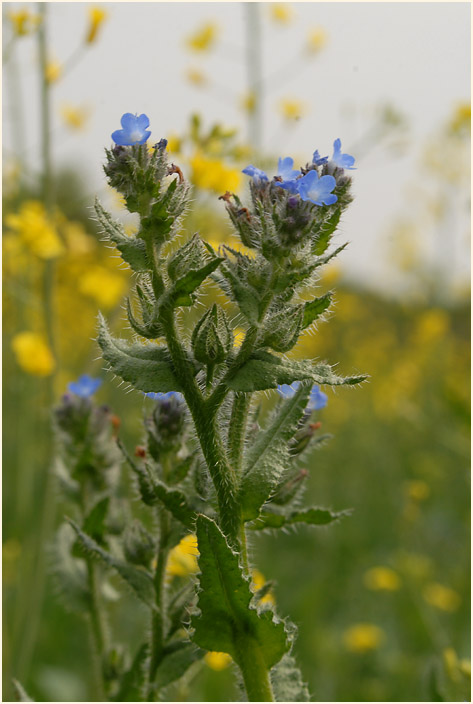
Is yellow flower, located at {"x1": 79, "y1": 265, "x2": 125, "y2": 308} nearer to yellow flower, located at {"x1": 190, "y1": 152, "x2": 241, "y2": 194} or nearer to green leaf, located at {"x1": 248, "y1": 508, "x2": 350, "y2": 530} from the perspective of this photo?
yellow flower, located at {"x1": 190, "y1": 152, "x2": 241, "y2": 194}

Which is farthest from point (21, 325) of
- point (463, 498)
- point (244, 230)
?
point (463, 498)

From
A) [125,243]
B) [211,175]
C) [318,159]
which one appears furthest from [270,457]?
[211,175]

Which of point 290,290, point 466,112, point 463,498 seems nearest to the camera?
point 290,290

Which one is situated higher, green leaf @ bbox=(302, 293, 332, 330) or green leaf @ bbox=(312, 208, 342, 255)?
green leaf @ bbox=(312, 208, 342, 255)

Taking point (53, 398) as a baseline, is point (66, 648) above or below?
below

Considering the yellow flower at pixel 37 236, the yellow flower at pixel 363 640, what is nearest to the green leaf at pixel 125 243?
the yellow flower at pixel 37 236

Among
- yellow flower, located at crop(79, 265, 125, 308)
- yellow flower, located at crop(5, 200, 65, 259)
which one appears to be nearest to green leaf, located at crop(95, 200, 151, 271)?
yellow flower, located at crop(5, 200, 65, 259)

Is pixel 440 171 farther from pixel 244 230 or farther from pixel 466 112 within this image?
pixel 244 230

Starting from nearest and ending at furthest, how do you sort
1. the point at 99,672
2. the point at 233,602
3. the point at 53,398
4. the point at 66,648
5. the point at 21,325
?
the point at 233,602 < the point at 99,672 < the point at 53,398 < the point at 66,648 < the point at 21,325
